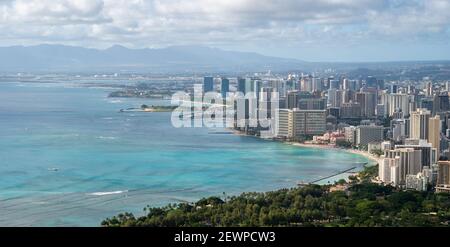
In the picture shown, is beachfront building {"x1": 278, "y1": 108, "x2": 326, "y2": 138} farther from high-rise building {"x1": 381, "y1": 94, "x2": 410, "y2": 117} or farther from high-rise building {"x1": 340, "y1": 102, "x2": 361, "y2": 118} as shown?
high-rise building {"x1": 381, "y1": 94, "x2": 410, "y2": 117}

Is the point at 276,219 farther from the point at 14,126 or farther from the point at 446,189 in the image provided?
the point at 14,126

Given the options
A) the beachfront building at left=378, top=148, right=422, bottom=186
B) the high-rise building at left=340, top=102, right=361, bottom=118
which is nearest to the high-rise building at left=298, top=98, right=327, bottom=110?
the high-rise building at left=340, top=102, right=361, bottom=118

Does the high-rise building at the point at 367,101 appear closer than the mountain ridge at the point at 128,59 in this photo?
No

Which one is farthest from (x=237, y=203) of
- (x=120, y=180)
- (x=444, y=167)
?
(x=444, y=167)

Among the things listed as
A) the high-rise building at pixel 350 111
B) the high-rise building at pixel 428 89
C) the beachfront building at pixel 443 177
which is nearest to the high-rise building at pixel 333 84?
the high-rise building at pixel 350 111

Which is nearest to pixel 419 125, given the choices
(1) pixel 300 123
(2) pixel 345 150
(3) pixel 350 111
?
(2) pixel 345 150

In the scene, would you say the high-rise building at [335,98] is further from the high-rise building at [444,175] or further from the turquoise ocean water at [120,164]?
the high-rise building at [444,175]
